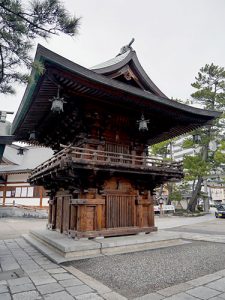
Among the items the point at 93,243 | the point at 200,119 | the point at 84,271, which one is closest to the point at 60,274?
the point at 84,271

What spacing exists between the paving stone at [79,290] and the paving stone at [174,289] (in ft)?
5.19

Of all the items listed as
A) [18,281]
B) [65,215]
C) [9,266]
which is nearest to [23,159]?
[65,215]

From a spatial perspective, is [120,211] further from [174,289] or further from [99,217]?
[174,289]

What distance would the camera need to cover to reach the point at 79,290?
4887mm

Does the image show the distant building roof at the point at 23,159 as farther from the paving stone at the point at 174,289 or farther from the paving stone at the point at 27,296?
the paving stone at the point at 174,289

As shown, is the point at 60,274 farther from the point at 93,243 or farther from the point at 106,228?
the point at 106,228

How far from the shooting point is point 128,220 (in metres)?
10.2

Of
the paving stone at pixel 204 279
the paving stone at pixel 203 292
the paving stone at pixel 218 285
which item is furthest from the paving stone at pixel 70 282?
the paving stone at pixel 218 285

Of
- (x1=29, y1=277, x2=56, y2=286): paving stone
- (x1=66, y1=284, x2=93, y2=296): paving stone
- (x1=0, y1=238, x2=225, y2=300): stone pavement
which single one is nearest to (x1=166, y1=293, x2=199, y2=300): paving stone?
(x1=0, y1=238, x2=225, y2=300): stone pavement

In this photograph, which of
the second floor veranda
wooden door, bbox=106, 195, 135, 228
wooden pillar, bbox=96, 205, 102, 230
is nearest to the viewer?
the second floor veranda

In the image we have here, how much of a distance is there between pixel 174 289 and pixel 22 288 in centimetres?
338

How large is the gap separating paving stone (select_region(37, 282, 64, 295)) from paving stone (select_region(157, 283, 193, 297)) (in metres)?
2.24

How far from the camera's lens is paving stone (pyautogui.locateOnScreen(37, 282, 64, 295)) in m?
4.80

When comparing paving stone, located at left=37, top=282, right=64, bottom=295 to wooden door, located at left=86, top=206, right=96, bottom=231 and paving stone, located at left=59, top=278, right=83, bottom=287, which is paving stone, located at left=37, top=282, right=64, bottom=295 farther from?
wooden door, located at left=86, top=206, right=96, bottom=231
